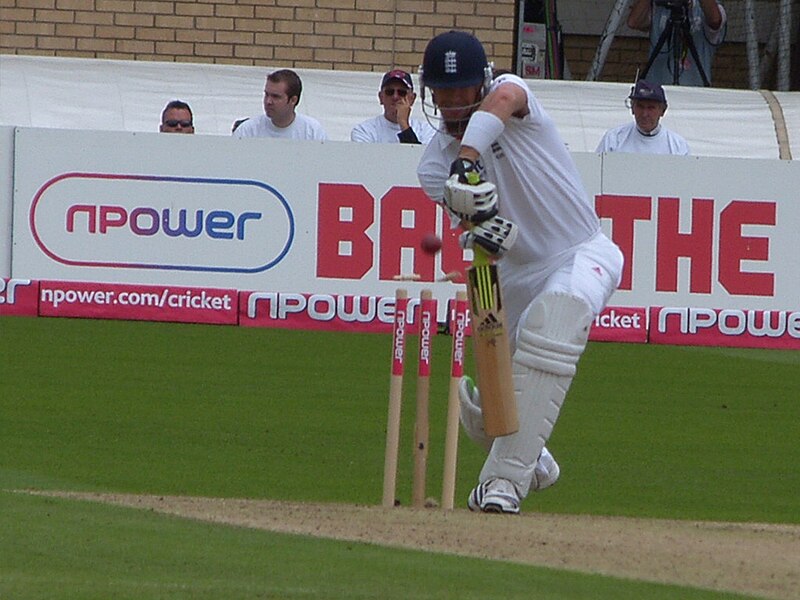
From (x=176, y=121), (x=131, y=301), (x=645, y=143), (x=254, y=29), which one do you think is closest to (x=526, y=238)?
(x=131, y=301)

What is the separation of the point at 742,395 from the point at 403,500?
4111 mm

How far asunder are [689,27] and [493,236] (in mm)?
10570

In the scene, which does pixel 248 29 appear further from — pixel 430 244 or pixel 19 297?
pixel 430 244

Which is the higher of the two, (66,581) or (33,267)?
(66,581)

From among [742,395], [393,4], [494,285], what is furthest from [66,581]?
[393,4]

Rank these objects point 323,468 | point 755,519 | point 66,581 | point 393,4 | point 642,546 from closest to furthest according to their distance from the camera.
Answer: point 66,581 → point 642,546 → point 755,519 → point 323,468 → point 393,4

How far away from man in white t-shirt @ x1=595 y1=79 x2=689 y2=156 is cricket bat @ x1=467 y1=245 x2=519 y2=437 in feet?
24.2

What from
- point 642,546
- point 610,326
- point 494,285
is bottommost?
point 610,326

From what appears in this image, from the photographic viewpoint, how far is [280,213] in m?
13.8

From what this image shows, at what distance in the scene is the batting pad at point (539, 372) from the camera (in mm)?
6891

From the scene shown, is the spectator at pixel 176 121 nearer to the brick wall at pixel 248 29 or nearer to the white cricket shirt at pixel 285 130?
the white cricket shirt at pixel 285 130

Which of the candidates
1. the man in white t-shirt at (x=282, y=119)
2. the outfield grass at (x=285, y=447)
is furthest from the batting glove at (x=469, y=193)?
the man in white t-shirt at (x=282, y=119)

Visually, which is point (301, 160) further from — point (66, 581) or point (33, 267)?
point (66, 581)

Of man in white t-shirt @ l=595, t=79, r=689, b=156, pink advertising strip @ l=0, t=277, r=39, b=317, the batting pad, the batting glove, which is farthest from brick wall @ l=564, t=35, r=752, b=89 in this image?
the batting glove
